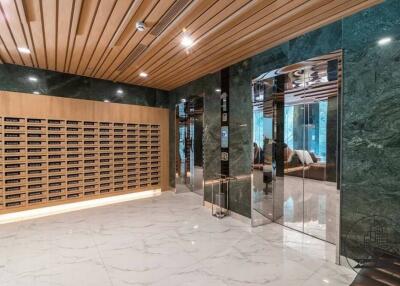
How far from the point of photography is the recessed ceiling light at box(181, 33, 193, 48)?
3.25m

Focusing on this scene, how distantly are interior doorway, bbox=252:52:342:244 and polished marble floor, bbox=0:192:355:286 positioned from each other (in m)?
0.39

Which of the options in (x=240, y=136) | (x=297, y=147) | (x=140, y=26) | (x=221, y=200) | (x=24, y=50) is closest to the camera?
(x=140, y=26)

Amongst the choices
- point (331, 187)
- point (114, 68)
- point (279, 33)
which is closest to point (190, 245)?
point (331, 187)

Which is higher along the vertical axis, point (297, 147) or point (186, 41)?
point (186, 41)

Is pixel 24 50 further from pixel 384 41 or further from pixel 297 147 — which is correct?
pixel 384 41

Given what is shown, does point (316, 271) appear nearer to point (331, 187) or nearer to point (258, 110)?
point (331, 187)

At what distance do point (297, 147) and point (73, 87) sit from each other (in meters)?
5.11

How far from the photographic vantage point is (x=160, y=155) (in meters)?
6.76

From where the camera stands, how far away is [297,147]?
3.96 m

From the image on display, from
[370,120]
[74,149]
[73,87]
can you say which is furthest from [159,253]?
[73,87]

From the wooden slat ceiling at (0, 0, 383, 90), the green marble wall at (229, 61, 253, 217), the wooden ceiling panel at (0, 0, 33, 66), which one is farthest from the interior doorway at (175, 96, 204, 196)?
the wooden ceiling panel at (0, 0, 33, 66)

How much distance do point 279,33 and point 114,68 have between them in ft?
11.1

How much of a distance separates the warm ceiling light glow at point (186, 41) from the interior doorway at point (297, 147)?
4.42ft

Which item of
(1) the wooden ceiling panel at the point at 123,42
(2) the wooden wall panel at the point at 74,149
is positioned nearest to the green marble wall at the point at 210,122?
(2) the wooden wall panel at the point at 74,149
